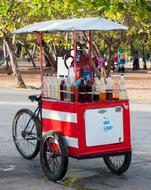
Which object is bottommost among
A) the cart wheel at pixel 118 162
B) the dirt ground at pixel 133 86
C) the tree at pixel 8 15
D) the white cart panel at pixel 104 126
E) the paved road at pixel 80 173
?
the dirt ground at pixel 133 86

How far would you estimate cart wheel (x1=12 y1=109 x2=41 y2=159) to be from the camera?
832cm

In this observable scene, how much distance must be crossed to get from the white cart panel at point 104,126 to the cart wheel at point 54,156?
361 mm

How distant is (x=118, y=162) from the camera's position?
25.9 ft

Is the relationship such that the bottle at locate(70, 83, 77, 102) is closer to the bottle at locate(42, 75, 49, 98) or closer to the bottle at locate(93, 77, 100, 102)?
the bottle at locate(93, 77, 100, 102)

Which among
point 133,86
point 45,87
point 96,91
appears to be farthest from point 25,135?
point 133,86

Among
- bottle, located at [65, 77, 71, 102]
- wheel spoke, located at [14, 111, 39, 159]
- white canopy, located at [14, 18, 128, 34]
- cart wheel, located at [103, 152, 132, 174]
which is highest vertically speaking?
white canopy, located at [14, 18, 128, 34]

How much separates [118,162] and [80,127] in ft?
3.53

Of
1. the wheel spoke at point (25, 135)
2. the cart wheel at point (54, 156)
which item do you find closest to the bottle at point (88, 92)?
the cart wheel at point (54, 156)

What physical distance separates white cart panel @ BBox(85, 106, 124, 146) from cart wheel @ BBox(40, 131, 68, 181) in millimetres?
361

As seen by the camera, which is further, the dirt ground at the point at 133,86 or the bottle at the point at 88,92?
the dirt ground at the point at 133,86

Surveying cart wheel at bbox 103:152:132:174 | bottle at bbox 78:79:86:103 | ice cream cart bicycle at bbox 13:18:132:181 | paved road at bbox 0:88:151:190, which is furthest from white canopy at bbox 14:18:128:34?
paved road at bbox 0:88:151:190

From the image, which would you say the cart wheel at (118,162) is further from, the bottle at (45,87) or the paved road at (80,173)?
the bottle at (45,87)

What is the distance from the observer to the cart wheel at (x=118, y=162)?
766 cm

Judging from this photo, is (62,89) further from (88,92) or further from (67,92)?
(88,92)
